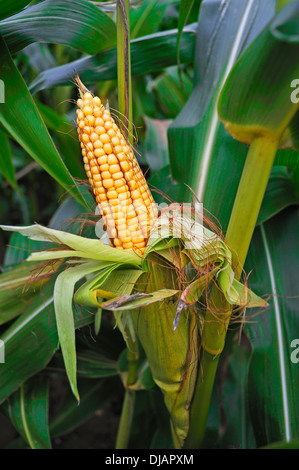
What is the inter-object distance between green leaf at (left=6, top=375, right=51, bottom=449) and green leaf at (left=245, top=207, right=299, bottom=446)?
0.46 metres

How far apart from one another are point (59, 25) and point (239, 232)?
0.54 metres

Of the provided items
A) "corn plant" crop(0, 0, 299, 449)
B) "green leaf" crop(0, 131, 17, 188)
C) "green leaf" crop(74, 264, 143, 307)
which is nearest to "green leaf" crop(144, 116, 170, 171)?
"corn plant" crop(0, 0, 299, 449)

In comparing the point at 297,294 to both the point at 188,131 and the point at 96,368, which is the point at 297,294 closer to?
the point at 188,131

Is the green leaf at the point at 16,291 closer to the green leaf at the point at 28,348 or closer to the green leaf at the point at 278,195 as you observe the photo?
the green leaf at the point at 28,348

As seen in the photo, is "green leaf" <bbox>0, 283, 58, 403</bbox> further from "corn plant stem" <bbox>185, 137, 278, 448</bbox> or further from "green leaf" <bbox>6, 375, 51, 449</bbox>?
"corn plant stem" <bbox>185, 137, 278, 448</bbox>

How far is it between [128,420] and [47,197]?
5.79 feet

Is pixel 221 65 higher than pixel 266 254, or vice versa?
pixel 221 65

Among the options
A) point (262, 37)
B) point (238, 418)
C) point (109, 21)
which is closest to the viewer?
point (262, 37)

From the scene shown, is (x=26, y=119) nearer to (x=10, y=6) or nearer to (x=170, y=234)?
(x=10, y=6)

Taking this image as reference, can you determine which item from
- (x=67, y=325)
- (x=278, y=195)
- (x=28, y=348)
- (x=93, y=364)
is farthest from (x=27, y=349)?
(x=278, y=195)

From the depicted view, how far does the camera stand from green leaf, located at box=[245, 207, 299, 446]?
2.40 ft

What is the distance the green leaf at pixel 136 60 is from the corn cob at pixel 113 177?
0.33m
